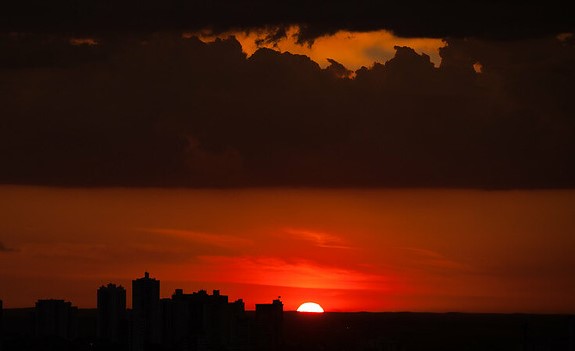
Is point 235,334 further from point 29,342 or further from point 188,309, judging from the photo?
point 29,342

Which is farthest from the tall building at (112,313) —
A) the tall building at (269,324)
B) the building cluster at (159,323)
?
the tall building at (269,324)

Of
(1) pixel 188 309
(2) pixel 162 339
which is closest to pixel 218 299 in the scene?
(1) pixel 188 309

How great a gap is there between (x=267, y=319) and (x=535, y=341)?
28872 mm

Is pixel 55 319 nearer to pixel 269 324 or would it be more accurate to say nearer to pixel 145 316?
pixel 145 316

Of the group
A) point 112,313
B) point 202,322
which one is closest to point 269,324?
point 202,322

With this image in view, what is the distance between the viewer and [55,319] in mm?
156500

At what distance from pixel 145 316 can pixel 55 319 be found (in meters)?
9.62

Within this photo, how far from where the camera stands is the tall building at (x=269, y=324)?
15938 centimetres

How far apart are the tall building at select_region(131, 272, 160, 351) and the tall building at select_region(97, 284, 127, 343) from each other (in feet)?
4.20

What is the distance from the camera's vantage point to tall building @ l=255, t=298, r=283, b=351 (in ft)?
523

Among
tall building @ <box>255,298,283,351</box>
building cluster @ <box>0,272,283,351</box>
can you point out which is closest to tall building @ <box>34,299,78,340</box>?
building cluster @ <box>0,272,283,351</box>

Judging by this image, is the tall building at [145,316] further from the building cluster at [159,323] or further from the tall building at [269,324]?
the tall building at [269,324]

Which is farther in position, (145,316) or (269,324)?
(269,324)

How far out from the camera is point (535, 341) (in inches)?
6142
